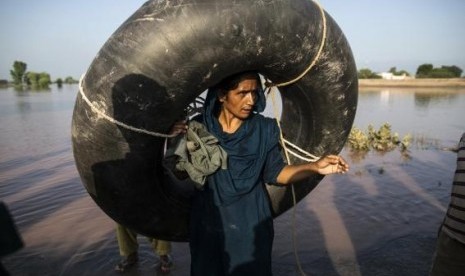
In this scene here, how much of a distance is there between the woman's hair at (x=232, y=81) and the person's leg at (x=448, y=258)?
1377 mm

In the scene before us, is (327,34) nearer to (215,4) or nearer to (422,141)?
(215,4)

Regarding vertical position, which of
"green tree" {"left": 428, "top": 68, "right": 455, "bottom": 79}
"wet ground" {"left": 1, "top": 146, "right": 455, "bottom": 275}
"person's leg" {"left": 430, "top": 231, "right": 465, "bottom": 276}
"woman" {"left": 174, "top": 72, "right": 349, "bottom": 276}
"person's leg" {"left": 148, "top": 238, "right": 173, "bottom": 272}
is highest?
"green tree" {"left": 428, "top": 68, "right": 455, "bottom": 79}

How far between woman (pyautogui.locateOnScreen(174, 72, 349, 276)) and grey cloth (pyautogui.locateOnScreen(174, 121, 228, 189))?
5 cm

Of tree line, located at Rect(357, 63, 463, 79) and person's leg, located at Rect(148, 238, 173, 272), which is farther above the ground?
tree line, located at Rect(357, 63, 463, 79)

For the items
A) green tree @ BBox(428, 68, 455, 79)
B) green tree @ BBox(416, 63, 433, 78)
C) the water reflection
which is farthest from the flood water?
green tree @ BBox(416, 63, 433, 78)

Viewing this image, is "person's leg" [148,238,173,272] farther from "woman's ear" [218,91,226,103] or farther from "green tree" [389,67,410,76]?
"green tree" [389,67,410,76]

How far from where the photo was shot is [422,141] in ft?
33.1

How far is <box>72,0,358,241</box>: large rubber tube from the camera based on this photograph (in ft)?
5.87

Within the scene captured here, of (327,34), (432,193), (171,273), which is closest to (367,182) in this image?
(432,193)

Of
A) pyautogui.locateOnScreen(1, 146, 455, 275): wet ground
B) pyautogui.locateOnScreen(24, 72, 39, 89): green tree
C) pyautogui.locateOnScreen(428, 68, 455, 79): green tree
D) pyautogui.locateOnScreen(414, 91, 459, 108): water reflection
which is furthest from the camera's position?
pyautogui.locateOnScreen(24, 72, 39, 89): green tree

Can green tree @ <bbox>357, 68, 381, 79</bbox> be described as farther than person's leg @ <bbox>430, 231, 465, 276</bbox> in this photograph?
Yes

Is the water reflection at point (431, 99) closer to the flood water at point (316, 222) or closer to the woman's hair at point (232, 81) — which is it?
the flood water at point (316, 222)

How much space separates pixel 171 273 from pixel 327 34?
265cm

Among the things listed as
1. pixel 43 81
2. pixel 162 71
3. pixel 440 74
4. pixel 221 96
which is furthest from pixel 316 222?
pixel 43 81
